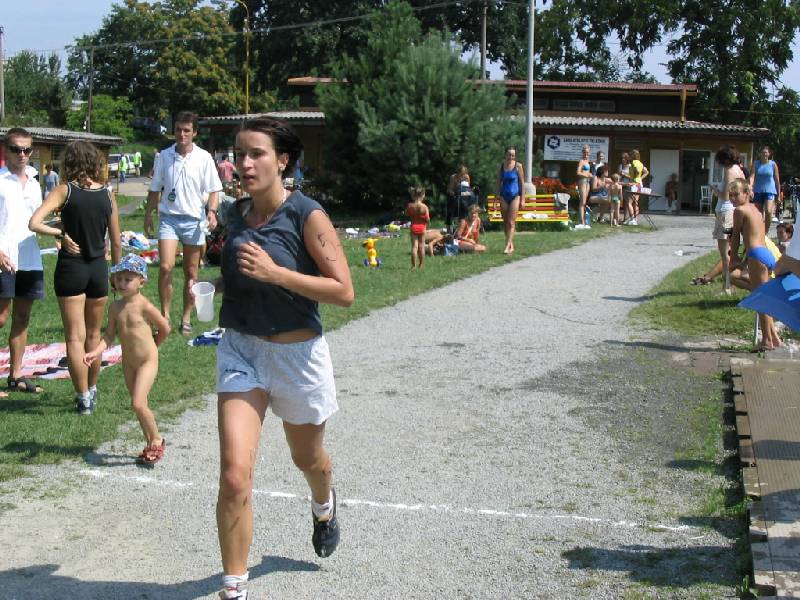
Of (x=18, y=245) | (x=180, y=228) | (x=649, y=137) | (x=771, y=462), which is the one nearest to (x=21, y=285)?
(x=18, y=245)

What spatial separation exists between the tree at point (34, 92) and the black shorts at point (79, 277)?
74.8 metres

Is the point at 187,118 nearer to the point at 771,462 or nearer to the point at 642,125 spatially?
the point at 771,462

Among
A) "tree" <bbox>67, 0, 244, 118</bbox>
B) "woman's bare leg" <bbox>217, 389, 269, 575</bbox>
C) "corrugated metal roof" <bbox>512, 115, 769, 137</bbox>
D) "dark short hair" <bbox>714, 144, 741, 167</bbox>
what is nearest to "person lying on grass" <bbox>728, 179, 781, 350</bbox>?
"dark short hair" <bbox>714, 144, 741, 167</bbox>

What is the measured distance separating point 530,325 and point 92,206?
5.20 m

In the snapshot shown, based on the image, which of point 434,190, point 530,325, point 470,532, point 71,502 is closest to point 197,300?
point 71,502

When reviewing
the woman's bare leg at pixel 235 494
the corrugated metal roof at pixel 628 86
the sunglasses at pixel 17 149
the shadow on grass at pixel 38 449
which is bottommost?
the shadow on grass at pixel 38 449

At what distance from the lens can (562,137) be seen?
3456 centimetres

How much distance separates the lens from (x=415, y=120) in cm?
2442

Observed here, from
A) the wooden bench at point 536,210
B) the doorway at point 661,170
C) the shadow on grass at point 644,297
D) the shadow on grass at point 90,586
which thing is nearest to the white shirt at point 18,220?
the shadow on grass at point 90,586

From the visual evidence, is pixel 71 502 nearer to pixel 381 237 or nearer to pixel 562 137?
pixel 381 237

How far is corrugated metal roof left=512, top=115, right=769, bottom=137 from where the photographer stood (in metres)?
33.3

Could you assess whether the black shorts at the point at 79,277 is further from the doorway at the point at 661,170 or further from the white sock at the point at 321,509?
the doorway at the point at 661,170

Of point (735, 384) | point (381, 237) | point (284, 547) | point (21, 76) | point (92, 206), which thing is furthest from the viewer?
point (21, 76)

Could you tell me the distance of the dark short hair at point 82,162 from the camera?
23.2 feet
